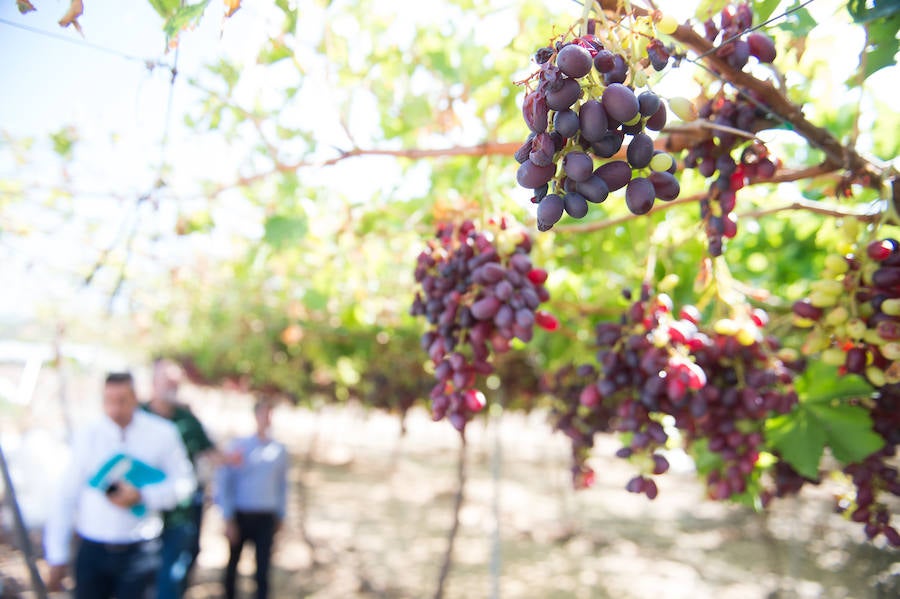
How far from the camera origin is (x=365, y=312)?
418 cm

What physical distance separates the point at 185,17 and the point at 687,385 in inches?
54.7

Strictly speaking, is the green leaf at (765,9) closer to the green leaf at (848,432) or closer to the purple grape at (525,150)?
the purple grape at (525,150)

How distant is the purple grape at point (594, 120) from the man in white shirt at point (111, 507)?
334cm

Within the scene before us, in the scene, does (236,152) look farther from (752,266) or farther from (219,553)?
(219,553)

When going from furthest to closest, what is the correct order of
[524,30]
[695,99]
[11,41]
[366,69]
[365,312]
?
[365,312]
[366,69]
[524,30]
[695,99]
[11,41]

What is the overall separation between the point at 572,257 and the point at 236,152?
1.79 meters

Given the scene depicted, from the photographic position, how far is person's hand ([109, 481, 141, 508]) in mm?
3129

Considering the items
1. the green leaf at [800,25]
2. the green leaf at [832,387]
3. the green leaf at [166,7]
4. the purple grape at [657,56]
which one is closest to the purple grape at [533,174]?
the purple grape at [657,56]

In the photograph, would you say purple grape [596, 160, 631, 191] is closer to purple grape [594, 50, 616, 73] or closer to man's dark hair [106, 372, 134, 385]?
purple grape [594, 50, 616, 73]

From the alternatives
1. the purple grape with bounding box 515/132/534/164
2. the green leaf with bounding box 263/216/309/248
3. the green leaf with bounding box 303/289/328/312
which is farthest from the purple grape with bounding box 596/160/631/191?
the green leaf with bounding box 303/289/328/312

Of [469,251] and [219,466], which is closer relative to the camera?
[469,251]

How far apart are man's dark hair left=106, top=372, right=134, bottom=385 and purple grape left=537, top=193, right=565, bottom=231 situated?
10.9 ft

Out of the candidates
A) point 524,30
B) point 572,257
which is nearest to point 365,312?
point 572,257

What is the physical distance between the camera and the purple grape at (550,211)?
0.83 metres
